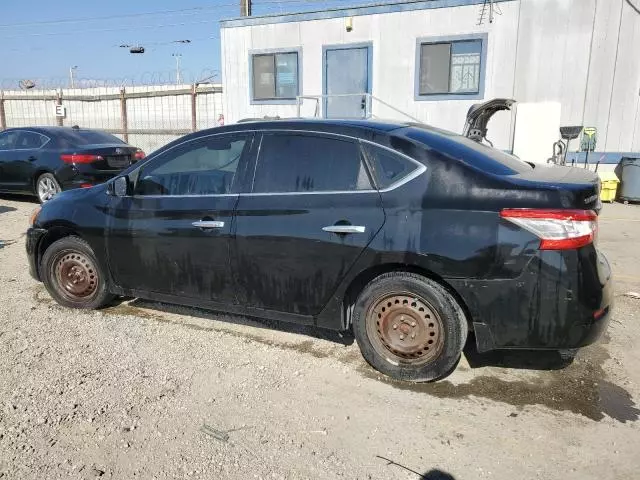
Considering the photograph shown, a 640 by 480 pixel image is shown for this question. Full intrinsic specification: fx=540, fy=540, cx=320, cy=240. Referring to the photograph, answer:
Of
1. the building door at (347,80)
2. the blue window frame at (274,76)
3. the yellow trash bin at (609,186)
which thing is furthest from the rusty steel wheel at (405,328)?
the blue window frame at (274,76)

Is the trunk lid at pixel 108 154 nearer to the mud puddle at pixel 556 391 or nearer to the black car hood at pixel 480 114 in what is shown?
the black car hood at pixel 480 114

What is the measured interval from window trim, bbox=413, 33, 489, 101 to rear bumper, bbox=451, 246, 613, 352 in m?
9.59

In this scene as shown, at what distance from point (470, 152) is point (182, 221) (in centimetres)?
209

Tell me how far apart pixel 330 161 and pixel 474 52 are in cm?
965

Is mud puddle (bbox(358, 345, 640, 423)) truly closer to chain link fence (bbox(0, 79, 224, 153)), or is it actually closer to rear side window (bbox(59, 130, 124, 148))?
rear side window (bbox(59, 130, 124, 148))

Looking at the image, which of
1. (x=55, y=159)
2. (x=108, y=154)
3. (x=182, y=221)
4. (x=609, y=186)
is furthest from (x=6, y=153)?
(x=609, y=186)

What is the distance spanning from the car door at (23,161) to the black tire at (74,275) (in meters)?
6.02

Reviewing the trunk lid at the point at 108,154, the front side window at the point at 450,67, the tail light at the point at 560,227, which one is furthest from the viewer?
the front side window at the point at 450,67

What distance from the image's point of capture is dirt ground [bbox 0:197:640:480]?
2.63m

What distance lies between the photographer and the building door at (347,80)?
1285 centimetres

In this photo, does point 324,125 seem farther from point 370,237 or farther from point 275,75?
point 275,75

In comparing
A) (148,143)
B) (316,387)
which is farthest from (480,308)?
(148,143)

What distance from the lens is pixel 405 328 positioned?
341 cm

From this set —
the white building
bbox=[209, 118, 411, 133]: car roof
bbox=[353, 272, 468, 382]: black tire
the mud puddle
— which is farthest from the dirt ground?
the white building
